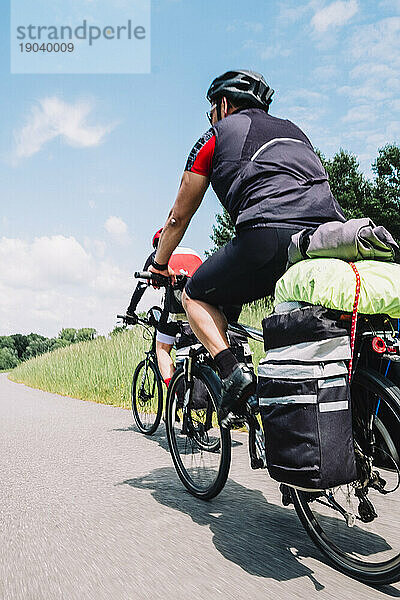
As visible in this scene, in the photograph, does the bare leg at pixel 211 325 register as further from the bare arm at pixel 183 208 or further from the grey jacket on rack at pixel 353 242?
the grey jacket on rack at pixel 353 242

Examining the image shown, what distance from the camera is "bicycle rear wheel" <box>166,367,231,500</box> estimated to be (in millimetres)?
3676

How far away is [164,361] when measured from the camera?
20.2 feet

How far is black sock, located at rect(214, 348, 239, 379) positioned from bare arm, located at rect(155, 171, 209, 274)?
84 centimetres

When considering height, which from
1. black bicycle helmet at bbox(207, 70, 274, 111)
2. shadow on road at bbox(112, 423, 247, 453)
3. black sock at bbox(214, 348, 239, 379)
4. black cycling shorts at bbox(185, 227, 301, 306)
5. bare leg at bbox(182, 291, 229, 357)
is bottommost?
shadow on road at bbox(112, 423, 247, 453)

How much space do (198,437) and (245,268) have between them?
5.27 feet

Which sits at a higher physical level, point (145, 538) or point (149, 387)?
point (149, 387)

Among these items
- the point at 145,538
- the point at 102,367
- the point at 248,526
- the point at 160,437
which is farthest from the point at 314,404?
the point at 102,367

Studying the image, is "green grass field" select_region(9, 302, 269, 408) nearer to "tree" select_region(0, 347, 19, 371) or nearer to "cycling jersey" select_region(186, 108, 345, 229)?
"cycling jersey" select_region(186, 108, 345, 229)

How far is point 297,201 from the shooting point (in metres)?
2.96

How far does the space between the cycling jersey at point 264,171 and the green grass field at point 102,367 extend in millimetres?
5495

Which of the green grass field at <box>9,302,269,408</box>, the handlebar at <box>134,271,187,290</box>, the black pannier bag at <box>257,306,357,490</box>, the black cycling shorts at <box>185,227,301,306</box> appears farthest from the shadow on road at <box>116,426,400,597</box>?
the green grass field at <box>9,302,269,408</box>

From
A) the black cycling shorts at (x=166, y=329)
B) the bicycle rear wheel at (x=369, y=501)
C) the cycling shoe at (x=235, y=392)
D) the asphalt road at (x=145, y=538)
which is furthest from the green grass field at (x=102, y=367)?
the bicycle rear wheel at (x=369, y=501)

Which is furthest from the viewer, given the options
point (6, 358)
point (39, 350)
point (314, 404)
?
point (6, 358)

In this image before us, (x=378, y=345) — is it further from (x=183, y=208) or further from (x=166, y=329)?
(x=166, y=329)
